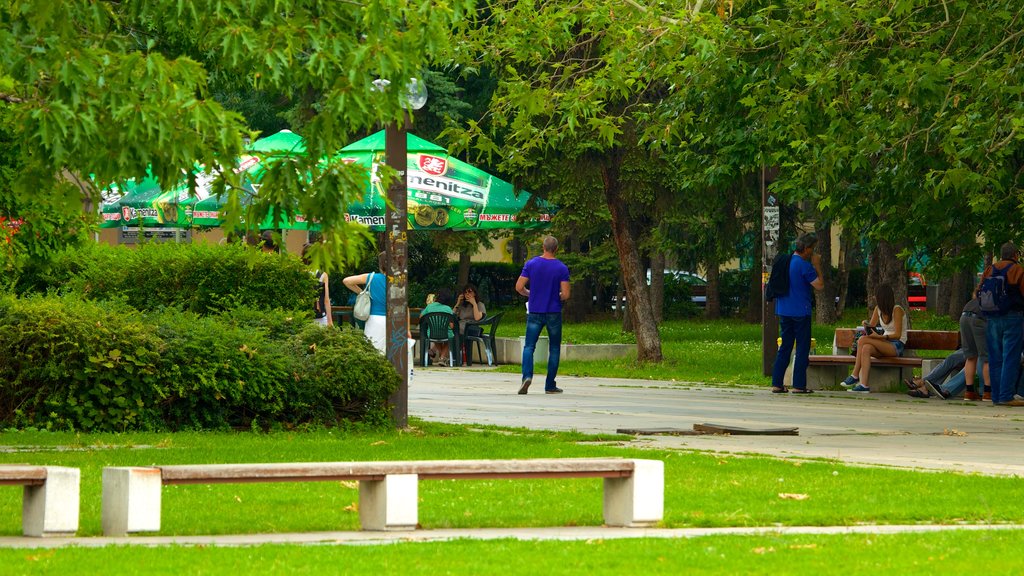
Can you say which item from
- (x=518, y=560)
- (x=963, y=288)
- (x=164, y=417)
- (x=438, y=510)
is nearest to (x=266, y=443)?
(x=164, y=417)

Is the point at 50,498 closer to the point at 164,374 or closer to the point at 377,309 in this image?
the point at 164,374

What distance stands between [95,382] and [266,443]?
1876 mm

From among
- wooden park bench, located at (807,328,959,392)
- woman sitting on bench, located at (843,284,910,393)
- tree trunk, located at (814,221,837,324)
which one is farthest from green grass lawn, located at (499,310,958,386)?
woman sitting on bench, located at (843,284,910,393)

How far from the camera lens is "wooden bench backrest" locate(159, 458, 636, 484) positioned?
27.4ft

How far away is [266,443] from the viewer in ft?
42.3

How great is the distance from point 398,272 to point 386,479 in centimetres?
587

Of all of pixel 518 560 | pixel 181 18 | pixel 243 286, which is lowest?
pixel 518 560

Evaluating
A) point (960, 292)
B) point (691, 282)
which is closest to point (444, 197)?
point (960, 292)

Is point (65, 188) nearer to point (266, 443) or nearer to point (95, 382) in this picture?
point (266, 443)

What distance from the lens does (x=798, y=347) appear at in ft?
66.4

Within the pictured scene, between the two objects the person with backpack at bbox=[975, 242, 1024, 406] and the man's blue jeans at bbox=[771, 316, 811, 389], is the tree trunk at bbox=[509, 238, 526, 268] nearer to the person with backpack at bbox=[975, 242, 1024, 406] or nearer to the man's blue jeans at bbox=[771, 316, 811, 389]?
the man's blue jeans at bbox=[771, 316, 811, 389]

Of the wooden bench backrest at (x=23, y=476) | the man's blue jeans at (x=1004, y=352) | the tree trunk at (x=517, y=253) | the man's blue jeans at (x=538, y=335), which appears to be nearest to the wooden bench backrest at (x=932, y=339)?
the man's blue jeans at (x=1004, y=352)

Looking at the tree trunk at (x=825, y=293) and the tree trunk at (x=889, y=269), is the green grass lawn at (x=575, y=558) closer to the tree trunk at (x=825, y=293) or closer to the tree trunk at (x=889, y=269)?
the tree trunk at (x=889, y=269)

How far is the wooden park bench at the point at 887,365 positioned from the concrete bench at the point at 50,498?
14.2 meters
